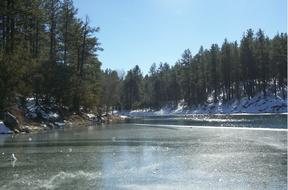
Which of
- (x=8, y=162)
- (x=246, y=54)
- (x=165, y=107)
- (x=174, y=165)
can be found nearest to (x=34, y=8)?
(x=8, y=162)

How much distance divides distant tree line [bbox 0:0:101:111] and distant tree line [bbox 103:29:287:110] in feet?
111

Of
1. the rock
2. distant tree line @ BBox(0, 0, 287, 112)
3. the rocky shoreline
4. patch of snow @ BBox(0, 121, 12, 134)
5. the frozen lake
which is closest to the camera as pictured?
the frozen lake

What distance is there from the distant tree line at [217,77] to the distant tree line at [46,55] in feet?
111

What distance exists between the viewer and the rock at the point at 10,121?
39.0 m

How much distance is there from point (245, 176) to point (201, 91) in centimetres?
11460

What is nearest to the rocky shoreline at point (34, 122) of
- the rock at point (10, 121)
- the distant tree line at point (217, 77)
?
the rock at point (10, 121)

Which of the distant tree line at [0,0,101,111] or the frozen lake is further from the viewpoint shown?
the distant tree line at [0,0,101,111]

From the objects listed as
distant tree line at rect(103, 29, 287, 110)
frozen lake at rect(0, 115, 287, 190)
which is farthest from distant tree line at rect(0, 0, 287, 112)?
frozen lake at rect(0, 115, 287, 190)

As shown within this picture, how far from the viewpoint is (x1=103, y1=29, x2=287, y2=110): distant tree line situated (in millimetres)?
105562

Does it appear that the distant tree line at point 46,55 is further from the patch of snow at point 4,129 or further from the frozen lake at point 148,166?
the frozen lake at point 148,166

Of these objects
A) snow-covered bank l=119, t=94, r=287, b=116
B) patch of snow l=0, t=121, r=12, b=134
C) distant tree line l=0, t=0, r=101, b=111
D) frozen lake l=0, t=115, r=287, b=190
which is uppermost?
distant tree line l=0, t=0, r=101, b=111

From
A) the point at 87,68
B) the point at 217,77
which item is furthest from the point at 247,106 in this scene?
the point at 87,68

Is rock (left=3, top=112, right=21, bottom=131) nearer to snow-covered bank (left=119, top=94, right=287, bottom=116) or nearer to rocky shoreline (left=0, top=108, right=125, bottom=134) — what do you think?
rocky shoreline (left=0, top=108, right=125, bottom=134)

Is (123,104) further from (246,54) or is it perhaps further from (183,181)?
(183,181)
